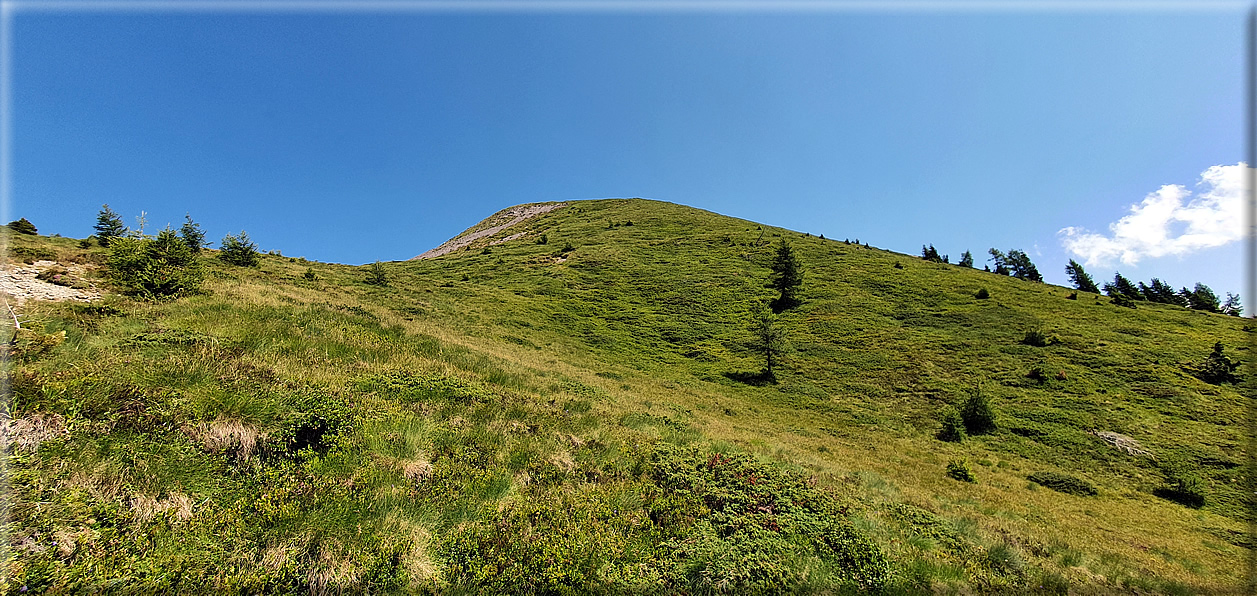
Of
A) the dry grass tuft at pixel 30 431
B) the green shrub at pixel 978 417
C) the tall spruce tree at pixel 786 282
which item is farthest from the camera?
the tall spruce tree at pixel 786 282

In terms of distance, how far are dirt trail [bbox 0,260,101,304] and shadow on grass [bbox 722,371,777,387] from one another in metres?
32.0

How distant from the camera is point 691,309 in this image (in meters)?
46.2

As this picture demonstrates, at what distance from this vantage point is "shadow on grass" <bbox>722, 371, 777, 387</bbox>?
3153 centimetres

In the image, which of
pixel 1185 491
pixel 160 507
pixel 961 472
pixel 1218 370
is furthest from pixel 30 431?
pixel 1218 370

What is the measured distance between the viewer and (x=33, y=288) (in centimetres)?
1184

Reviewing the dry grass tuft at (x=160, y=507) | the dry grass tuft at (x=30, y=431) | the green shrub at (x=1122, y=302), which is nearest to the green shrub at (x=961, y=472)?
the dry grass tuft at (x=160, y=507)

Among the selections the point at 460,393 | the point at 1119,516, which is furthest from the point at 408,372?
the point at 1119,516

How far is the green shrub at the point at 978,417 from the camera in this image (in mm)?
24906

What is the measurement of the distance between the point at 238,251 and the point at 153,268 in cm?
2742

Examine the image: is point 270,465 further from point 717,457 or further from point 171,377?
point 717,457

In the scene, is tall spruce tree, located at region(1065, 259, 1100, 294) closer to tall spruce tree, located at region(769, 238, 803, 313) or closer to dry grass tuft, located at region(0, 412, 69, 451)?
tall spruce tree, located at region(769, 238, 803, 313)

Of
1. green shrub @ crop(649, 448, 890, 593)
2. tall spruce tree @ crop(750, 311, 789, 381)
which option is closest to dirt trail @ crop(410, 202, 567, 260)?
tall spruce tree @ crop(750, 311, 789, 381)

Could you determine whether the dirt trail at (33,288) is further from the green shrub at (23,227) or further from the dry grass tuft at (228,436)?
the green shrub at (23,227)

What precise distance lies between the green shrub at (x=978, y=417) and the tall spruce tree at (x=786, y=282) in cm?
2106
